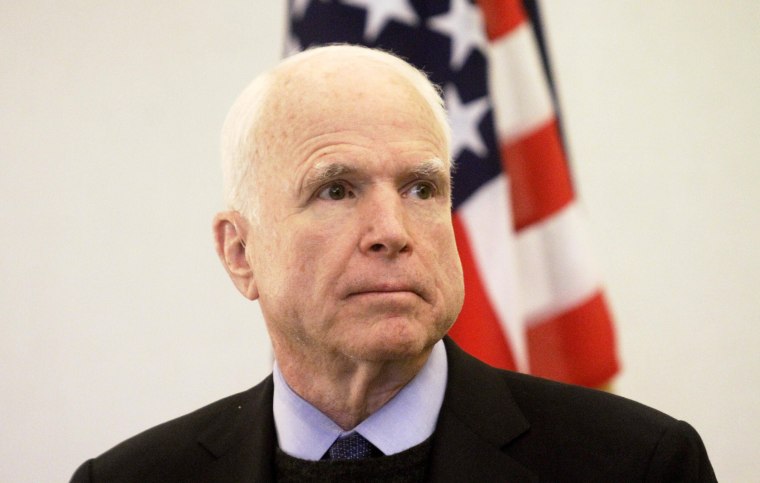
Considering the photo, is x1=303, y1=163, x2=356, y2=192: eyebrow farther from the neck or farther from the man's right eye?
the neck

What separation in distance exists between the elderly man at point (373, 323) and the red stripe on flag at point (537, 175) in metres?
1.12

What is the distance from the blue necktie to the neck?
0.04 metres

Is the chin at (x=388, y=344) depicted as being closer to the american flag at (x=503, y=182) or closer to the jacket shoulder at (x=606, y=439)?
the jacket shoulder at (x=606, y=439)

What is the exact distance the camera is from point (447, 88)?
2.73 m

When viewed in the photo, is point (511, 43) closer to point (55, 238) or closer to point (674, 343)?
point (674, 343)

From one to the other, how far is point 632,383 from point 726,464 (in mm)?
416

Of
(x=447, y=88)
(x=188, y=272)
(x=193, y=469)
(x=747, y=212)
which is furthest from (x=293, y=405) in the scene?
(x=747, y=212)

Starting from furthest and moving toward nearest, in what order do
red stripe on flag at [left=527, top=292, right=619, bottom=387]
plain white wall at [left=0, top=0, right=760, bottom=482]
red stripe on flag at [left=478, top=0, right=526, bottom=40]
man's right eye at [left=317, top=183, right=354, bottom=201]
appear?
plain white wall at [left=0, top=0, right=760, bottom=482]
red stripe on flag at [left=478, top=0, right=526, bottom=40]
red stripe on flag at [left=527, top=292, right=619, bottom=387]
man's right eye at [left=317, top=183, right=354, bottom=201]

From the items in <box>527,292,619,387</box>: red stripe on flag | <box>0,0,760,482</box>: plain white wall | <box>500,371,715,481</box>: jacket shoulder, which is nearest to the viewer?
<box>500,371,715,481</box>: jacket shoulder

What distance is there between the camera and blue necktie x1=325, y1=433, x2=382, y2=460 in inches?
63.4

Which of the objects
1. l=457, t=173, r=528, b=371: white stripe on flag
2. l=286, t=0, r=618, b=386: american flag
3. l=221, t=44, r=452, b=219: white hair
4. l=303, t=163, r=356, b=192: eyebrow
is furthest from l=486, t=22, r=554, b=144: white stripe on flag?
l=303, t=163, r=356, b=192: eyebrow

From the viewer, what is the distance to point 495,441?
159 cm

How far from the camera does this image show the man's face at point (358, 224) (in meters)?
1.52

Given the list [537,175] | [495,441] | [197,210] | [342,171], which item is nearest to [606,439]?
[495,441]
